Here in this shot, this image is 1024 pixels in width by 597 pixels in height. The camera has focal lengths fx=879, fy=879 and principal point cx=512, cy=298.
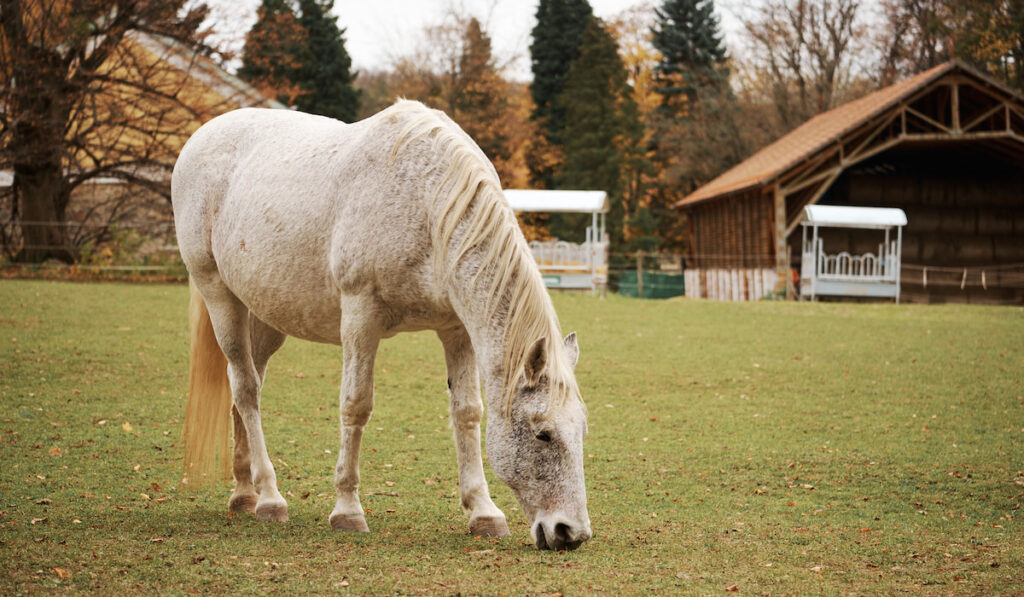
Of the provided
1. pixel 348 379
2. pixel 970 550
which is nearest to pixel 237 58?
pixel 348 379

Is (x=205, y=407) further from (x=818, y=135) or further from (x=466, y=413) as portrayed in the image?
(x=818, y=135)

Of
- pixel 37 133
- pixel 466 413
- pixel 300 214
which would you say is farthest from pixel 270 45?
pixel 466 413

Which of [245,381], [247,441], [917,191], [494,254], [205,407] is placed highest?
[917,191]

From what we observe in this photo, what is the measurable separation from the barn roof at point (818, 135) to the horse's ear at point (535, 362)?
2073 cm

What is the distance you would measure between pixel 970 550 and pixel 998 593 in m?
0.85

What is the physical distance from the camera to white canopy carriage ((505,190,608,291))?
2336 centimetres

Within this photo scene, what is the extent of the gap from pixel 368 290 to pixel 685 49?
147 feet

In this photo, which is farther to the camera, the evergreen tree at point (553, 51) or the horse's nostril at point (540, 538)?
the evergreen tree at point (553, 51)

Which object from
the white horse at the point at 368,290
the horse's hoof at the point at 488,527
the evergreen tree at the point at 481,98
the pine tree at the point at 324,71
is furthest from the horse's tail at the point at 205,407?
the pine tree at the point at 324,71

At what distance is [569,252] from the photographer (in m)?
24.5

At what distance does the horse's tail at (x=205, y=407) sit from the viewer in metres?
5.12

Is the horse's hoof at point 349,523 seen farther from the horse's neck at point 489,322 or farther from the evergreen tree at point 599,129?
the evergreen tree at point 599,129

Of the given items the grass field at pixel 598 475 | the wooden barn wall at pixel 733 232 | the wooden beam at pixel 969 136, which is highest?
the wooden beam at pixel 969 136

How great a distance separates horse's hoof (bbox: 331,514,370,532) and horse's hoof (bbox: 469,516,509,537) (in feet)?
1.76
